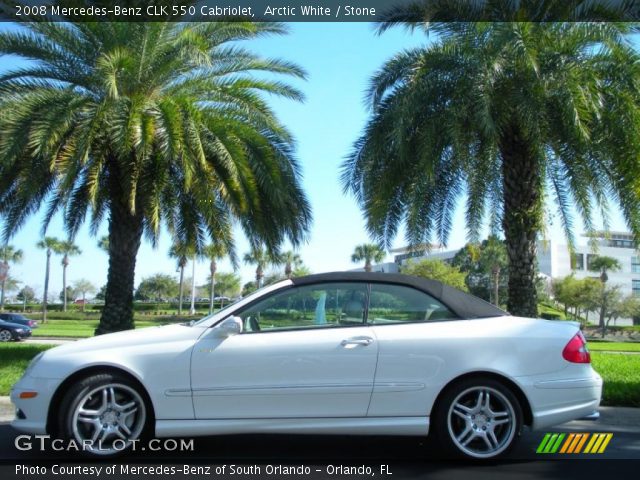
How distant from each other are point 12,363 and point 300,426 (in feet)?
26.2

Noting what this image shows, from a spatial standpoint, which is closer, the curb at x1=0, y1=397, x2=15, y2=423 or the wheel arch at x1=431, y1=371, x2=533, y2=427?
the wheel arch at x1=431, y1=371, x2=533, y2=427

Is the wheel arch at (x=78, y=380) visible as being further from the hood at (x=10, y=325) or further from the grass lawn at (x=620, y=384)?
the hood at (x=10, y=325)

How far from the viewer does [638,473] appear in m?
5.03

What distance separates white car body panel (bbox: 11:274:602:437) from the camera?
5102 millimetres

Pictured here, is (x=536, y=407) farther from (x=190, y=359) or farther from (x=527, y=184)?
(x=527, y=184)

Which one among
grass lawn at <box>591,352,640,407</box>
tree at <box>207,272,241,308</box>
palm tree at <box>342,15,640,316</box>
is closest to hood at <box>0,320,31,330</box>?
palm tree at <box>342,15,640,316</box>

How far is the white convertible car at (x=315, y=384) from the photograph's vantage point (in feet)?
16.7

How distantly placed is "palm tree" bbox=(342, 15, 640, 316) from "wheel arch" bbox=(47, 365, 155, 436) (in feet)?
21.7

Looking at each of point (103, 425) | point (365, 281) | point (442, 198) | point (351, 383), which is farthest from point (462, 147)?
point (103, 425)

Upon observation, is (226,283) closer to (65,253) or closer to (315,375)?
(65,253)

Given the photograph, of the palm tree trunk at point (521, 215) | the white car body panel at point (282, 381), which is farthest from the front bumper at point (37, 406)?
the palm tree trunk at point (521, 215)

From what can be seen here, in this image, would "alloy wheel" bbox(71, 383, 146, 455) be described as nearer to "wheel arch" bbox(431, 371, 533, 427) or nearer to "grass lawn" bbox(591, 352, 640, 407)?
"wheel arch" bbox(431, 371, 533, 427)

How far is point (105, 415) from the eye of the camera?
16.8 ft

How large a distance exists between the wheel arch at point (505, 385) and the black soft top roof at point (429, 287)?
1.68ft
